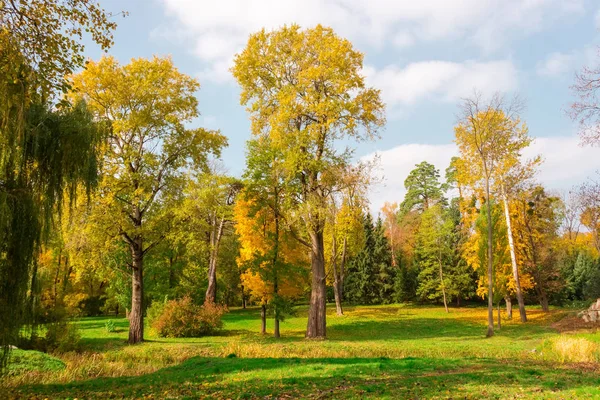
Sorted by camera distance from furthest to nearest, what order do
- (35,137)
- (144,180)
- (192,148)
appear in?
(192,148)
(144,180)
(35,137)

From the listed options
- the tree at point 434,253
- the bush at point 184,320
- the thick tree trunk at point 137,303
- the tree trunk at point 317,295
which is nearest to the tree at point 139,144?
the thick tree trunk at point 137,303

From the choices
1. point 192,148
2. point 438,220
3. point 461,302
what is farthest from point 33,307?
point 461,302

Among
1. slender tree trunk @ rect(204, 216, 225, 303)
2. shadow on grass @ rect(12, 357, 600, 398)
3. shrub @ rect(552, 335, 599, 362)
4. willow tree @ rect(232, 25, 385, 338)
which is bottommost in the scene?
shrub @ rect(552, 335, 599, 362)

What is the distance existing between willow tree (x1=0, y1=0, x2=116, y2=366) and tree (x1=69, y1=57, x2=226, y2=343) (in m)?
9.26

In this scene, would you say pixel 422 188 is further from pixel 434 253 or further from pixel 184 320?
pixel 184 320

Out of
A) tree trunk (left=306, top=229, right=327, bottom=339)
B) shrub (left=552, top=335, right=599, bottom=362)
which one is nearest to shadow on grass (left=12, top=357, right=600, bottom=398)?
shrub (left=552, top=335, right=599, bottom=362)

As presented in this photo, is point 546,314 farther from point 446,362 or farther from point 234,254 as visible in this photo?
point 234,254

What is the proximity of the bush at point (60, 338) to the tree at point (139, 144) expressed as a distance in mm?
2700

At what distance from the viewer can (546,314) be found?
97.2 feet

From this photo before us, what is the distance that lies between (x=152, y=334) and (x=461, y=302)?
109 feet

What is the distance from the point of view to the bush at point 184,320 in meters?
21.9

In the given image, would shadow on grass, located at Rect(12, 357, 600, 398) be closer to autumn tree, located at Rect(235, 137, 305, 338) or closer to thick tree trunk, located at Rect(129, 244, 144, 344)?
thick tree trunk, located at Rect(129, 244, 144, 344)

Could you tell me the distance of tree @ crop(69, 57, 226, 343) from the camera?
714 inches

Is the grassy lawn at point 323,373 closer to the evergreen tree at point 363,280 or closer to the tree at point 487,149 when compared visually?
the tree at point 487,149
